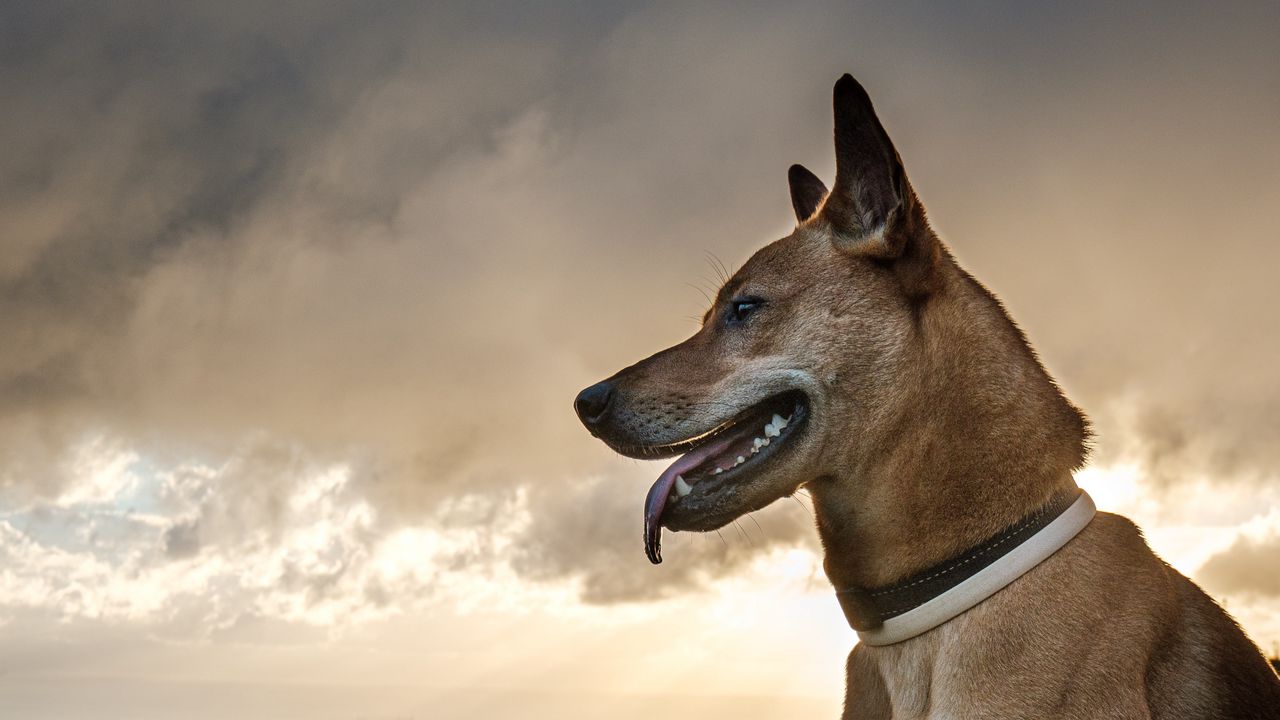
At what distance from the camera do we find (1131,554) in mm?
4316

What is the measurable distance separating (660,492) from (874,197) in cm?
169

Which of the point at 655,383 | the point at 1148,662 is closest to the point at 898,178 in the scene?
the point at 655,383

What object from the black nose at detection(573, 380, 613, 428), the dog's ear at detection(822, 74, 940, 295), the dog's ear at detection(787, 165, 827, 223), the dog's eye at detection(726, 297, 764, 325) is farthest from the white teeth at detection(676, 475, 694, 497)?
the dog's ear at detection(787, 165, 827, 223)

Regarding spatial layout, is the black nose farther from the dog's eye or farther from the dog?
the dog's eye

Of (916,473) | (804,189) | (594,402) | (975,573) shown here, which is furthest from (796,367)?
(804,189)

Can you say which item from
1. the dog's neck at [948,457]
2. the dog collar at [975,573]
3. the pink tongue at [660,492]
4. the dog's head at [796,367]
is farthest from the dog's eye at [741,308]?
the dog collar at [975,573]

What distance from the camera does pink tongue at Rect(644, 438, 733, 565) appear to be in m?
4.57

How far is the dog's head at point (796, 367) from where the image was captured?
4488mm

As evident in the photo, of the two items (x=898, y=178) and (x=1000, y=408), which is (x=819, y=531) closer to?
(x=1000, y=408)

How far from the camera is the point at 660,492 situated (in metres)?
4.58

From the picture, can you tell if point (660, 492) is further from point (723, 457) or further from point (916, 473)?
point (916, 473)

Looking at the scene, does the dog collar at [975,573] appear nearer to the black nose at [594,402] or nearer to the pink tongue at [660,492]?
the pink tongue at [660,492]

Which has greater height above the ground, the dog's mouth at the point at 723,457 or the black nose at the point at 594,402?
the black nose at the point at 594,402

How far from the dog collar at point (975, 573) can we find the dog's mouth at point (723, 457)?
769mm
